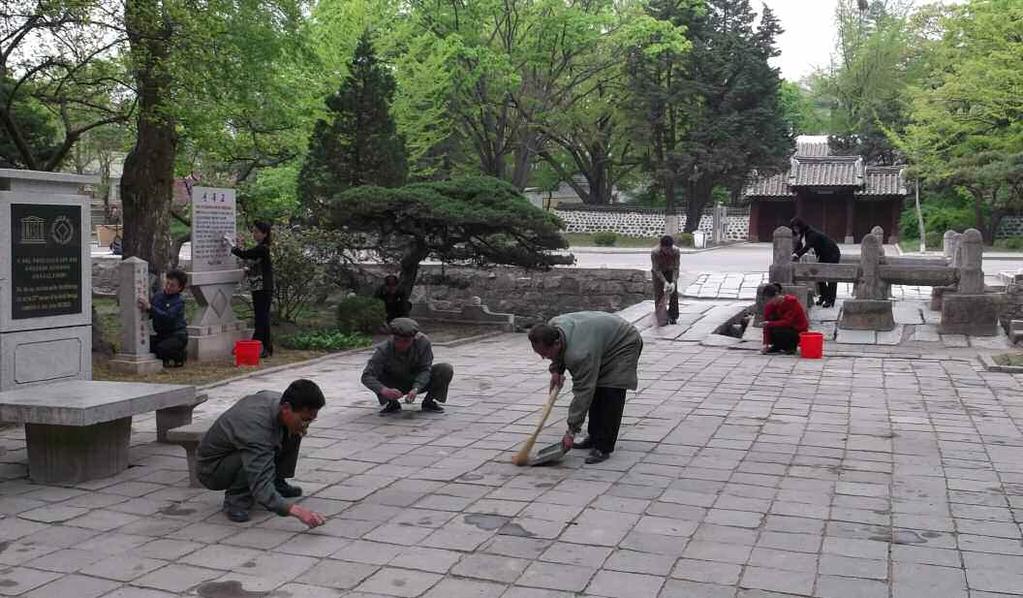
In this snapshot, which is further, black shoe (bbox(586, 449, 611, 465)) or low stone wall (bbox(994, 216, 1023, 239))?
low stone wall (bbox(994, 216, 1023, 239))

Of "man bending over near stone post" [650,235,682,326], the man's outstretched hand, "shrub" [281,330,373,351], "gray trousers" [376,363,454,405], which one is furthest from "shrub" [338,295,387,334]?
the man's outstretched hand

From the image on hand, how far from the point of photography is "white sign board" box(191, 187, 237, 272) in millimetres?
11109

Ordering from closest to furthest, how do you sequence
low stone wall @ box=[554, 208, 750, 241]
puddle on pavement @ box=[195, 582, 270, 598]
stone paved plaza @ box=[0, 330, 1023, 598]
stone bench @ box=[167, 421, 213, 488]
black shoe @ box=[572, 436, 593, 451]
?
puddle on pavement @ box=[195, 582, 270, 598] → stone paved plaza @ box=[0, 330, 1023, 598] → stone bench @ box=[167, 421, 213, 488] → black shoe @ box=[572, 436, 593, 451] → low stone wall @ box=[554, 208, 750, 241]

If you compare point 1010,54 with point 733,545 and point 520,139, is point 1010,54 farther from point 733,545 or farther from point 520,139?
point 733,545

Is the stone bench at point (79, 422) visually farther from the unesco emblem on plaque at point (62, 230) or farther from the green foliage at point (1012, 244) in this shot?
the green foliage at point (1012, 244)

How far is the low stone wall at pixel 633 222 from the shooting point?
129ft

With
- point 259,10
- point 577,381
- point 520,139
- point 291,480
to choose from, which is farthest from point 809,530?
point 520,139

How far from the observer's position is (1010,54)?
2158 cm

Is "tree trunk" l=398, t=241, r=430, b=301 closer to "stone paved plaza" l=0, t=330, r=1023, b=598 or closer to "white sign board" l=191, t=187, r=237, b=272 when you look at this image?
"white sign board" l=191, t=187, r=237, b=272

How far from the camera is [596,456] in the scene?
639 centimetres

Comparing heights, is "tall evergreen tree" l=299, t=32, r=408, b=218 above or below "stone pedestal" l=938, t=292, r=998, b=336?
above

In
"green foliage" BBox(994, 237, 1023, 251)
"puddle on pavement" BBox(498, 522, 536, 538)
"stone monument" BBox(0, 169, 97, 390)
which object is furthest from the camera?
"green foliage" BBox(994, 237, 1023, 251)

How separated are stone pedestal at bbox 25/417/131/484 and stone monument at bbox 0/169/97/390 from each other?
4.01 feet

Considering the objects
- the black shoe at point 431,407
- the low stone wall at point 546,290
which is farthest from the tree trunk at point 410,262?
the black shoe at point 431,407
